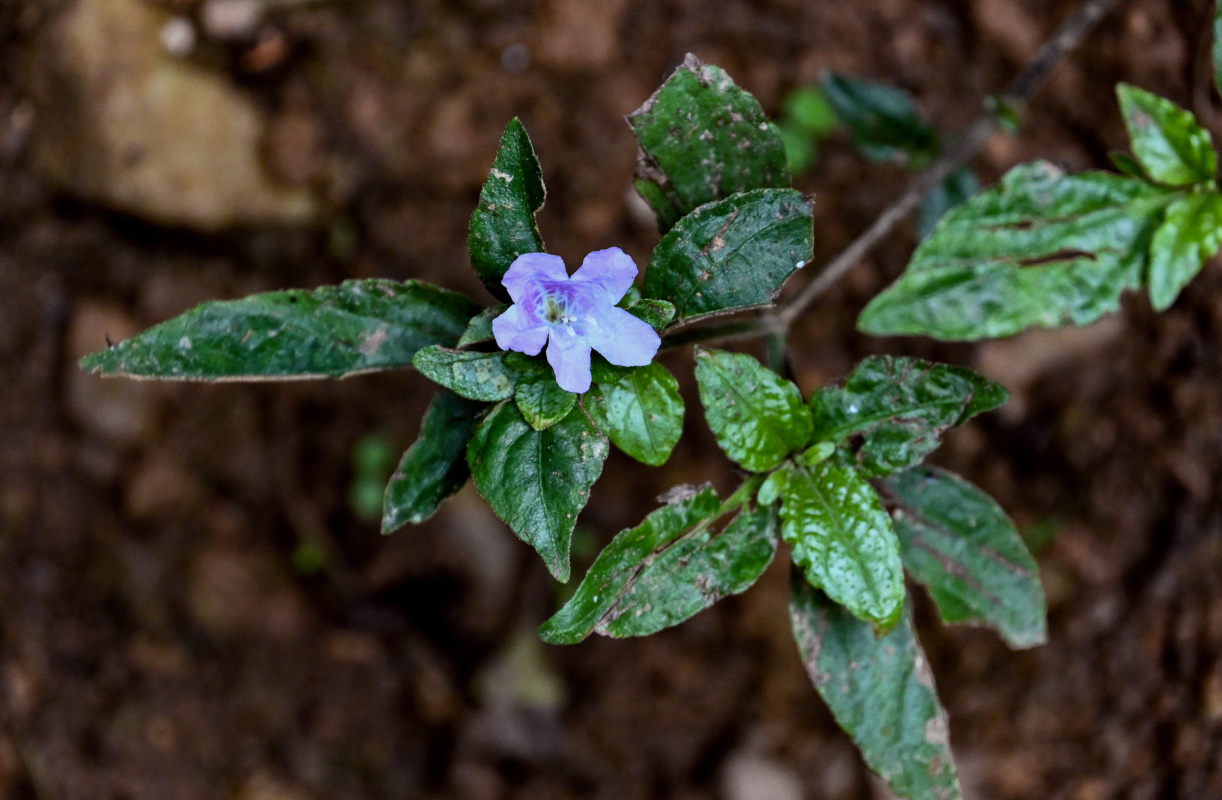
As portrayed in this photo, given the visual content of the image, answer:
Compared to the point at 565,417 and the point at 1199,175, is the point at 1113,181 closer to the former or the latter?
the point at 1199,175

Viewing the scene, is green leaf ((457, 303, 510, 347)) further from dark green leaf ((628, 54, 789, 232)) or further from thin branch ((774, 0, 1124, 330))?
thin branch ((774, 0, 1124, 330))

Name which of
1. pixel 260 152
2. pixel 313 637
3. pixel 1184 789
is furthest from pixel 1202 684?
pixel 260 152

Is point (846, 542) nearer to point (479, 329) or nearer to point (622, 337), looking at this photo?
point (622, 337)

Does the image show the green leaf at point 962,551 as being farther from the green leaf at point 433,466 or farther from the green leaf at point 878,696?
the green leaf at point 433,466

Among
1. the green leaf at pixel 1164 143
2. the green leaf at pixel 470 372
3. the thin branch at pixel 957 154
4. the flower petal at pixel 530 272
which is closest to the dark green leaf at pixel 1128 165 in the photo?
the green leaf at pixel 1164 143

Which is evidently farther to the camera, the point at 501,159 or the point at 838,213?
the point at 838,213

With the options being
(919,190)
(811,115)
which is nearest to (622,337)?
(919,190)
